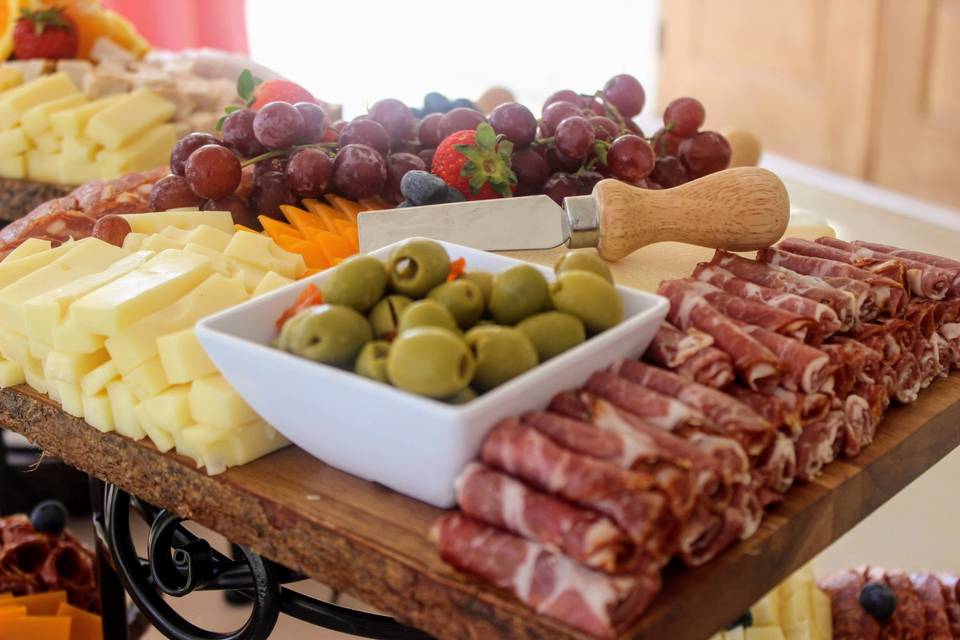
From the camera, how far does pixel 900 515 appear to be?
244 centimetres

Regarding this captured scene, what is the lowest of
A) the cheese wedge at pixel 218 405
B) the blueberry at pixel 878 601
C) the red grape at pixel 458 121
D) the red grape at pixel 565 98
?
the blueberry at pixel 878 601

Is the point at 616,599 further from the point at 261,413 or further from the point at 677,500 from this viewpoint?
the point at 261,413

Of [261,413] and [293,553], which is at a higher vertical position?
[261,413]

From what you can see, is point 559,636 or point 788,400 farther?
point 788,400

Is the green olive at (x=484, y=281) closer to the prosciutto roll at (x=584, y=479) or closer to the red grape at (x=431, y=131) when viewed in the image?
the prosciutto roll at (x=584, y=479)

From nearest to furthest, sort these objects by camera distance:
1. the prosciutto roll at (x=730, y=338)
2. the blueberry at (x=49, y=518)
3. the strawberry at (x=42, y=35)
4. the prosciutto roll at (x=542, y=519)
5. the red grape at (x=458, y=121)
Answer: the prosciutto roll at (x=542, y=519) → the prosciutto roll at (x=730, y=338) → the red grape at (x=458, y=121) → the blueberry at (x=49, y=518) → the strawberry at (x=42, y=35)

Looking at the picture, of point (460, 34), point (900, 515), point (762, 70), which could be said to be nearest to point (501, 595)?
point (900, 515)

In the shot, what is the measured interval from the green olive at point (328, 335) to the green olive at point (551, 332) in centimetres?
14

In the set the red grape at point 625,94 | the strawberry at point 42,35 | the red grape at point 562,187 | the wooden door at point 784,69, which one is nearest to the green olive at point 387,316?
the red grape at point 562,187

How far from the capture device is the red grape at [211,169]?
1.44 metres

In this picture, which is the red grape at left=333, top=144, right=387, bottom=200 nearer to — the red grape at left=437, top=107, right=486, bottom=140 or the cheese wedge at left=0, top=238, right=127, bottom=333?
the red grape at left=437, top=107, right=486, bottom=140

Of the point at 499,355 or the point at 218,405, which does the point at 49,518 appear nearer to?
the point at 218,405

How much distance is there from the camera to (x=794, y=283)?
1.20m

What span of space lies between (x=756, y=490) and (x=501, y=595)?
26 centimetres
